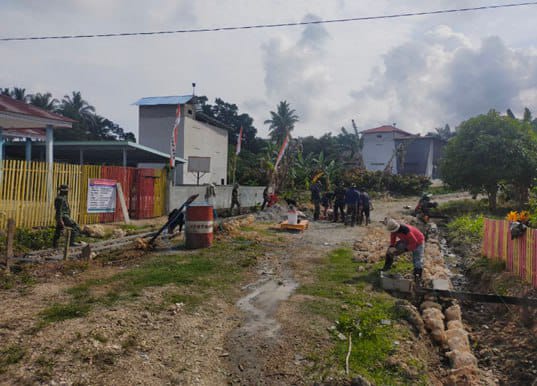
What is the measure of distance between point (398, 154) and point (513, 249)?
4140 cm

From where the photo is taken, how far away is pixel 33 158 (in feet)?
86.0

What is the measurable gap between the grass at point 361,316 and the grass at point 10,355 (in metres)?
3.05

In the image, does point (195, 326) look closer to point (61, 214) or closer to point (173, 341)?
point (173, 341)

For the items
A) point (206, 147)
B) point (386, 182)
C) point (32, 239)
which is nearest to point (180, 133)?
point (206, 147)

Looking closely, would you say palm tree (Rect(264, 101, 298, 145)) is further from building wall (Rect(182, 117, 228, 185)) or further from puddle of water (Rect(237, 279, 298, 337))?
puddle of water (Rect(237, 279, 298, 337))

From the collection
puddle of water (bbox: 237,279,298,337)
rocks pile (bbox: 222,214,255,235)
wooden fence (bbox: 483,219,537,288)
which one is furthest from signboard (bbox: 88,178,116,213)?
wooden fence (bbox: 483,219,537,288)

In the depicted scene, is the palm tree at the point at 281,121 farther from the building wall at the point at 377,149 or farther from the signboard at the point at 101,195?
the signboard at the point at 101,195

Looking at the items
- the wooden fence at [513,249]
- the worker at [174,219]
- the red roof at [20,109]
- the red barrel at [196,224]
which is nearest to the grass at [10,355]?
the red barrel at [196,224]

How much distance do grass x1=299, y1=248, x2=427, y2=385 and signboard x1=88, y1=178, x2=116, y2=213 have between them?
8.51 m

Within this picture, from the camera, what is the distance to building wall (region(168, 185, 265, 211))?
19.5m

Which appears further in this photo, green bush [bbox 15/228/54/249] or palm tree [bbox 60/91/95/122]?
palm tree [bbox 60/91/95/122]

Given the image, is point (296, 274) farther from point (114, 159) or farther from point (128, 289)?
point (114, 159)

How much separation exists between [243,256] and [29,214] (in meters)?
6.38

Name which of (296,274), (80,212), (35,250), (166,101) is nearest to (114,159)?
(166,101)
